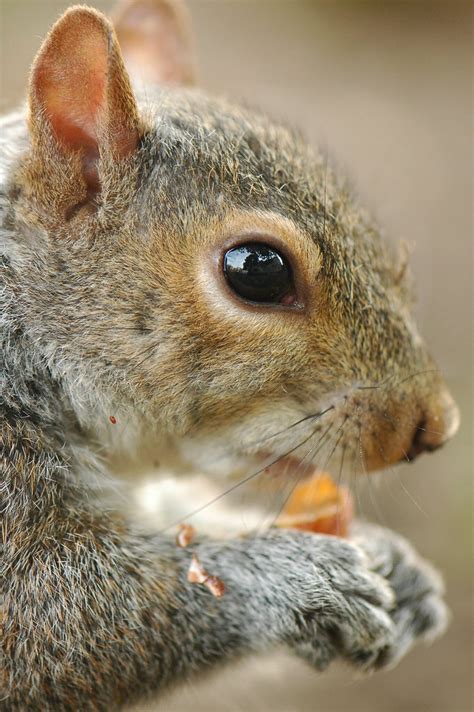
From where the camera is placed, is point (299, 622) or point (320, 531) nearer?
point (299, 622)

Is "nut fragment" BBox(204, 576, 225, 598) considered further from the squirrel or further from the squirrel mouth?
the squirrel mouth

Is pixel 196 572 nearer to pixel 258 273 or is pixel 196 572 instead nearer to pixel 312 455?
pixel 312 455

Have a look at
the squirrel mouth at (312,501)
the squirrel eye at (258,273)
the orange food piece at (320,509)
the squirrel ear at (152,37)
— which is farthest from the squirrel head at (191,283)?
the squirrel ear at (152,37)

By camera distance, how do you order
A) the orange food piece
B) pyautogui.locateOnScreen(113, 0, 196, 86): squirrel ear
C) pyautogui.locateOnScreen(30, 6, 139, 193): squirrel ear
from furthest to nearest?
pyautogui.locateOnScreen(113, 0, 196, 86): squirrel ear
the orange food piece
pyautogui.locateOnScreen(30, 6, 139, 193): squirrel ear

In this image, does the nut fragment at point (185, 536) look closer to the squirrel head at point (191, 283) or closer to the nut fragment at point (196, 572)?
the nut fragment at point (196, 572)

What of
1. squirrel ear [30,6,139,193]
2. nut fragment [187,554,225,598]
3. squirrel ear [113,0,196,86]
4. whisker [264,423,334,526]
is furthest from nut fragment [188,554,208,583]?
squirrel ear [113,0,196,86]

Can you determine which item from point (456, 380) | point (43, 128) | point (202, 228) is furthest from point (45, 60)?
point (456, 380)

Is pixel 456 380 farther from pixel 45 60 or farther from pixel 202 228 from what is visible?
pixel 45 60
